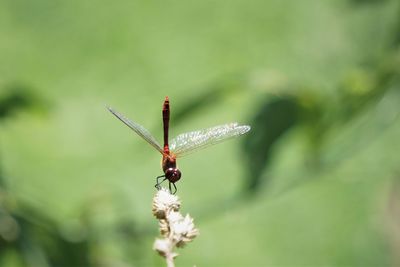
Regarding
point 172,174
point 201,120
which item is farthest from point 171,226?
point 201,120

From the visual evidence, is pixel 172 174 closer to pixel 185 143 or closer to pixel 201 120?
pixel 185 143

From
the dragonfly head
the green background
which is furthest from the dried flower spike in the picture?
the green background

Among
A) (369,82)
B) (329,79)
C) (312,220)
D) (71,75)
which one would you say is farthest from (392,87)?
(71,75)

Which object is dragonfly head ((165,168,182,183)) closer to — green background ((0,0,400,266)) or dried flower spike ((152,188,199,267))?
dried flower spike ((152,188,199,267))

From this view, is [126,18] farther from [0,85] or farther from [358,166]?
[358,166]

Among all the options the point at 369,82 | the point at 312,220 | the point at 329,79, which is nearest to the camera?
the point at 369,82

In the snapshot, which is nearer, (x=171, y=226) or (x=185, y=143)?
(x=171, y=226)

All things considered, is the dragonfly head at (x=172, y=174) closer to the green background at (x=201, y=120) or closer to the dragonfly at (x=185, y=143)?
the dragonfly at (x=185, y=143)
